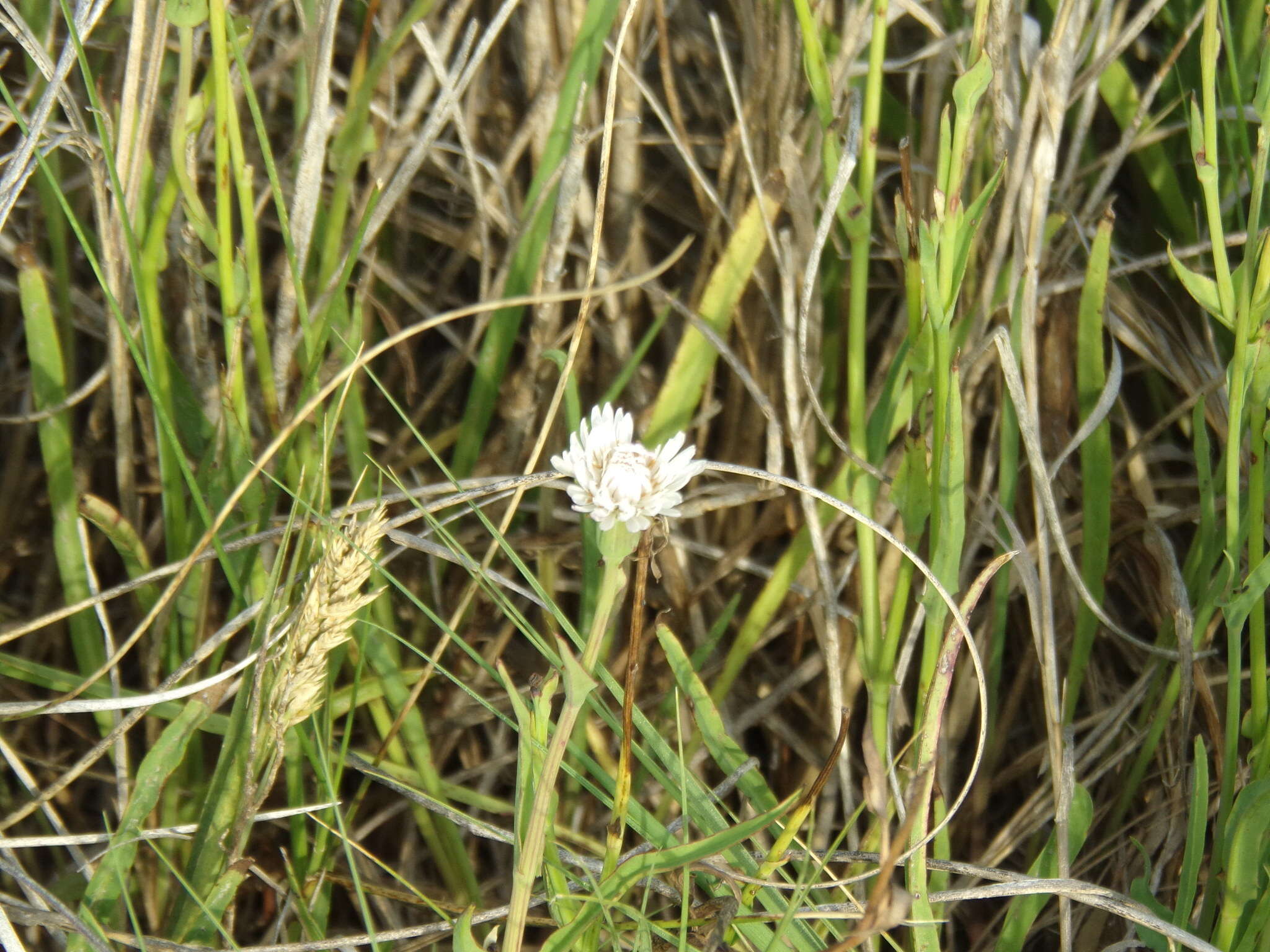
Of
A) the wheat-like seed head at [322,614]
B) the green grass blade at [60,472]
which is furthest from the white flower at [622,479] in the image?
the green grass blade at [60,472]

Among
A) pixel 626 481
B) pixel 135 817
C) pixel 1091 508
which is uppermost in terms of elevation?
pixel 626 481

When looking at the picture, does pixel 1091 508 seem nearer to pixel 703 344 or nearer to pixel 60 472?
pixel 703 344

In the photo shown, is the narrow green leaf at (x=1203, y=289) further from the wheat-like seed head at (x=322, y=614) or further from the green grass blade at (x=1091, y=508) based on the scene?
the wheat-like seed head at (x=322, y=614)

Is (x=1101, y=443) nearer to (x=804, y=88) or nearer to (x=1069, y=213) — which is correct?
(x=1069, y=213)

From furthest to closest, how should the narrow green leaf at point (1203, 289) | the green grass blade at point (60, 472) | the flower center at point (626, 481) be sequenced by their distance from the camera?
1. the green grass blade at point (60, 472)
2. the narrow green leaf at point (1203, 289)
3. the flower center at point (626, 481)

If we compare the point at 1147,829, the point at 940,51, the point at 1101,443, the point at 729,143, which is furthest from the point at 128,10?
the point at 1147,829

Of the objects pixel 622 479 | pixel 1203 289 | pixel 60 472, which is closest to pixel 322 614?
pixel 622 479

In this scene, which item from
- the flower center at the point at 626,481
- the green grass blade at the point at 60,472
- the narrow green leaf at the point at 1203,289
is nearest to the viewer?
the flower center at the point at 626,481
